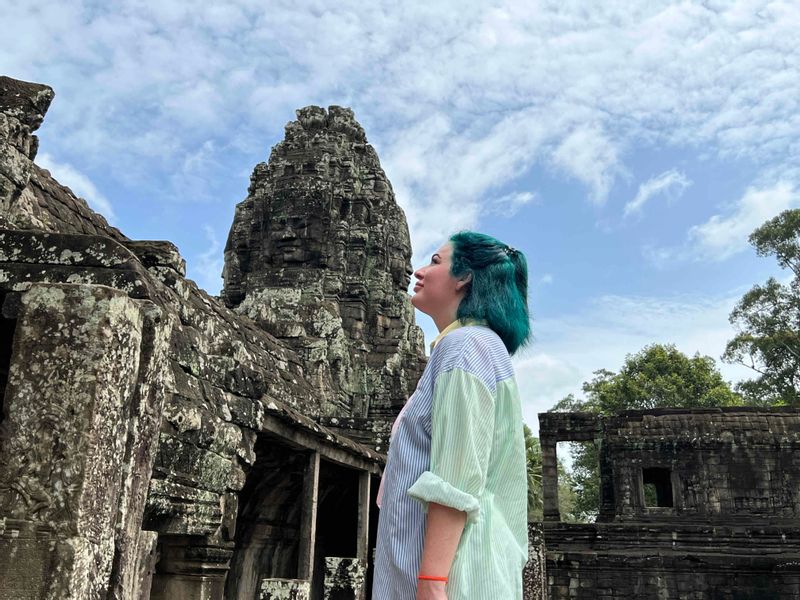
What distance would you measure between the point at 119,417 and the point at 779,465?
Answer: 63.4 ft

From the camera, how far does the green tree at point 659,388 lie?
98.9 feet

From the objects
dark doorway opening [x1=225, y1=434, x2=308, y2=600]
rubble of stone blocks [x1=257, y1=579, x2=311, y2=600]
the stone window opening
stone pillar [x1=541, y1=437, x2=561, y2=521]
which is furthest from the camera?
the stone window opening

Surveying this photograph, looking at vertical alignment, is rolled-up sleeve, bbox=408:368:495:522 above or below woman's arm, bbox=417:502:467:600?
above

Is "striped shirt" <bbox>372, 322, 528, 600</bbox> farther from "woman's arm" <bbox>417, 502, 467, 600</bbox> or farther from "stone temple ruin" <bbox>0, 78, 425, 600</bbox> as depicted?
"stone temple ruin" <bbox>0, 78, 425, 600</bbox>

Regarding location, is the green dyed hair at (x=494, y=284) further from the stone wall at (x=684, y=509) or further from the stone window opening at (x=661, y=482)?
the stone window opening at (x=661, y=482)

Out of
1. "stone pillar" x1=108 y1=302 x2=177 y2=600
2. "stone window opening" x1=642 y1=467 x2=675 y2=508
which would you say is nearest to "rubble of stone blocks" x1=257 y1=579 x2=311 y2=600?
"stone pillar" x1=108 y1=302 x2=177 y2=600

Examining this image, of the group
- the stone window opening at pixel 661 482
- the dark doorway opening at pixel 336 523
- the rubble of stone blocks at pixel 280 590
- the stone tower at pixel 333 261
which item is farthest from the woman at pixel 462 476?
the stone window opening at pixel 661 482

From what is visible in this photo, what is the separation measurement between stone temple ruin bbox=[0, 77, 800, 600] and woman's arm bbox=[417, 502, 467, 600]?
1.60 meters

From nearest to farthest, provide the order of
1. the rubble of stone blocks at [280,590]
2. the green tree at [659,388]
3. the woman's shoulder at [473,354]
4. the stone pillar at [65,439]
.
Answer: the woman's shoulder at [473,354]
the stone pillar at [65,439]
the rubble of stone blocks at [280,590]
the green tree at [659,388]

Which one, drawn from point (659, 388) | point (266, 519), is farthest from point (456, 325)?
point (659, 388)

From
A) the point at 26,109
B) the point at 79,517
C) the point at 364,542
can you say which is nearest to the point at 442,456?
the point at 79,517

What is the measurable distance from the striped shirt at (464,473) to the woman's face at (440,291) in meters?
0.18

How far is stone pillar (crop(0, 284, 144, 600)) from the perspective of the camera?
266cm

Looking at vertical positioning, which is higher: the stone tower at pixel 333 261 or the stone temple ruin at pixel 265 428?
the stone tower at pixel 333 261
